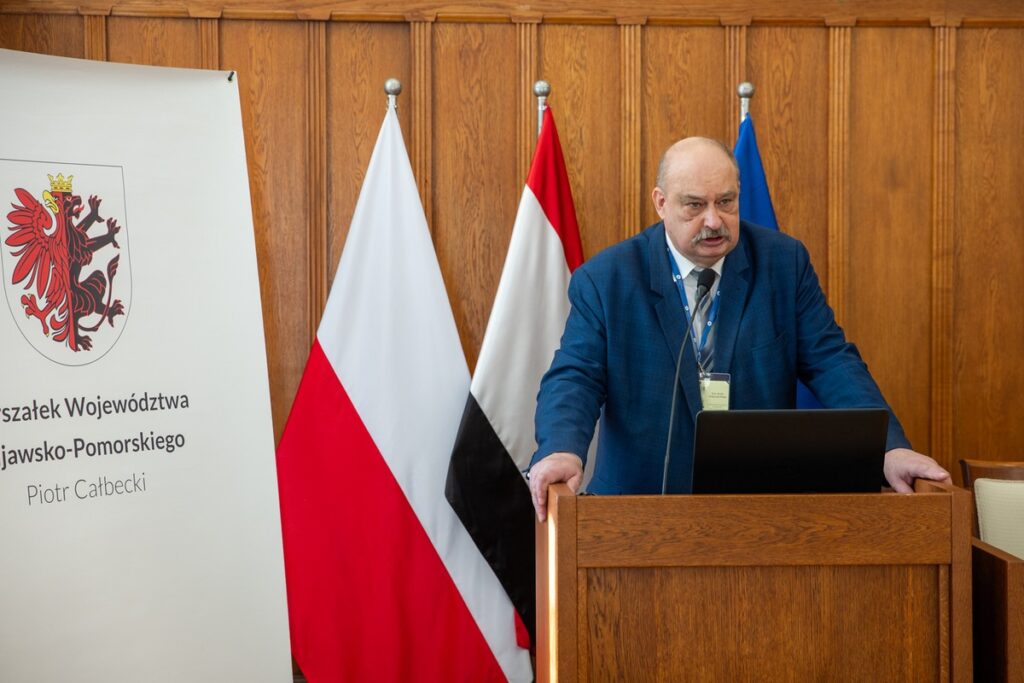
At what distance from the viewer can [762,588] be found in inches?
60.9

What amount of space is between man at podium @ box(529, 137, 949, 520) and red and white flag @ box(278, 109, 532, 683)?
69 centimetres

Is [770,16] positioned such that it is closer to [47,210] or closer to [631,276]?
[631,276]

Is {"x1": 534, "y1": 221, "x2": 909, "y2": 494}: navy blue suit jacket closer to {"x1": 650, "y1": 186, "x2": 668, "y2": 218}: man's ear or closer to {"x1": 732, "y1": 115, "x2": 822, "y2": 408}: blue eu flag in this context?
{"x1": 650, "y1": 186, "x2": 668, "y2": 218}: man's ear

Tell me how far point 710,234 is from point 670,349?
0.29 meters

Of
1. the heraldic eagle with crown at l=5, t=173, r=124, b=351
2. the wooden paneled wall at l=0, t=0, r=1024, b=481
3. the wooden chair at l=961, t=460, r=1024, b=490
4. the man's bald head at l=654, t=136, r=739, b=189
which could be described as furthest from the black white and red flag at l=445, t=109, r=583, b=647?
the wooden chair at l=961, t=460, r=1024, b=490

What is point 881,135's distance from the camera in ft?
10.7

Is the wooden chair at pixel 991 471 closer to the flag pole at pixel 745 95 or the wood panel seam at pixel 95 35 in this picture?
the flag pole at pixel 745 95

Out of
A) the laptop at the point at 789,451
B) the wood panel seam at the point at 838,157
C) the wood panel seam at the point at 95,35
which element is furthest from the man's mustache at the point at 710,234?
the wood panel seam at the point at 95,35

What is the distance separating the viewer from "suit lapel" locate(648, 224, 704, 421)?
7.18 feet

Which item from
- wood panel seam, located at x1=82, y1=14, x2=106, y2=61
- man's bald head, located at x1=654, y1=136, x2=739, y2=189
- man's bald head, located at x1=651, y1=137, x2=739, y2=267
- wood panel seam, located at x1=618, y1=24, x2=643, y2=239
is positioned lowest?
man's bald head, located at x1=651, y1=137, x2=739, y2=267

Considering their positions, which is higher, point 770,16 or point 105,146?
point 770,16

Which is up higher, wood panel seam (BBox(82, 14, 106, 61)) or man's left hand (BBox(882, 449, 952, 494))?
wood panel seam (BBox(82, 14, 106, 61))

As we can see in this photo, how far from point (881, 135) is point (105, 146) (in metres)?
2.51

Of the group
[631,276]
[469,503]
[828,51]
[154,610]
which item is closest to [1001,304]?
[828,51]
